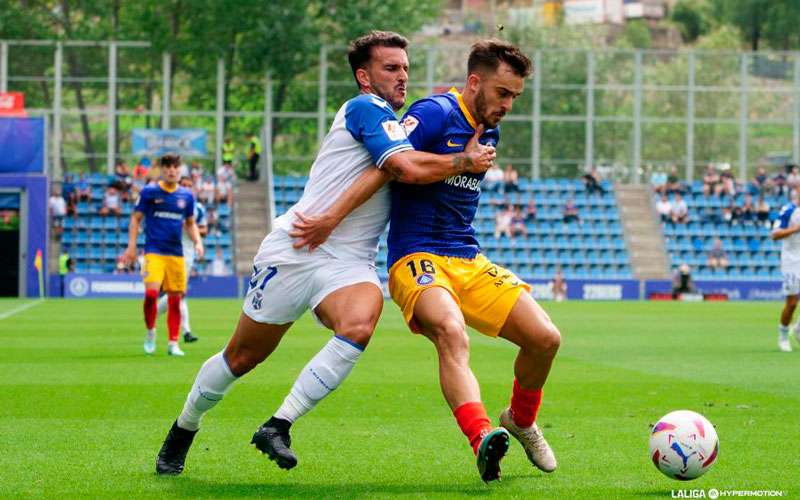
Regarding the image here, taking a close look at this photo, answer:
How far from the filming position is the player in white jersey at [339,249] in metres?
6.91

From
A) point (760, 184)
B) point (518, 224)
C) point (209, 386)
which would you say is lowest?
point (518, 224)

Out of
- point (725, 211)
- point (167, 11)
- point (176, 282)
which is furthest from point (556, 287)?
point (176, 282)

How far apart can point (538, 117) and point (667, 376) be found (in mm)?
34336

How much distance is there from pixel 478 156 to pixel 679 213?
132 ft

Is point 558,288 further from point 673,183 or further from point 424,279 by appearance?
point 424,279

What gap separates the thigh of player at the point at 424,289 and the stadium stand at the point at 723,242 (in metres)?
37.6

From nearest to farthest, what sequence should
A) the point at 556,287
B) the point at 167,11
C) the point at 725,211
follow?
the point at 556,287
the point at 725,211
the point at 167,11

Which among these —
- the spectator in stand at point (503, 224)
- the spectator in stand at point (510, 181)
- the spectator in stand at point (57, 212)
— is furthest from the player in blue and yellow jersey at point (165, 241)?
the spectator in stand at point (510, 181)

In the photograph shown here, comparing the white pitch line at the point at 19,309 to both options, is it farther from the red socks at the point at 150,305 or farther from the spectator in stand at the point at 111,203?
the red socks at the point at 150,305

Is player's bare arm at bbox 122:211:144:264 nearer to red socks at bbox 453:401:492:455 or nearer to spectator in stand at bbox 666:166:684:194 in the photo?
red socks at bbox 453:401:492:455

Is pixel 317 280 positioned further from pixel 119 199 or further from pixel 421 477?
pixel 119 199

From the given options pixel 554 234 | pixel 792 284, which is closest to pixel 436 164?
pixel 792 284

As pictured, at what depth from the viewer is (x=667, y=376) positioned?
14211 millimetres

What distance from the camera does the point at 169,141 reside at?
4475 centimetres
